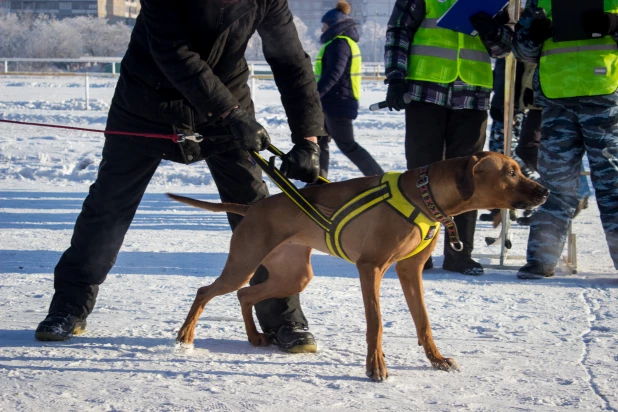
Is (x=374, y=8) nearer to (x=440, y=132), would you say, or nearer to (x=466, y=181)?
(x=440, y=132)

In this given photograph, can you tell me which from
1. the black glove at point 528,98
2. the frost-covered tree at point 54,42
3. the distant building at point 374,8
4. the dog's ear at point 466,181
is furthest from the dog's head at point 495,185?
the distant building at point 374,8

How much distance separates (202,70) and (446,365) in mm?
1665

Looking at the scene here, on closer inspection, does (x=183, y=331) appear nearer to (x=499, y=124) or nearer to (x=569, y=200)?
(x=569, y=200)

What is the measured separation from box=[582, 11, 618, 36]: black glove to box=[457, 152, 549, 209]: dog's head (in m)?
1.97

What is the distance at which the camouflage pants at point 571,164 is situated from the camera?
17.2 ft

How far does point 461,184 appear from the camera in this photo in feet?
11.2

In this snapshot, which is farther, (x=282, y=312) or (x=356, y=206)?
(x=282, y=312)

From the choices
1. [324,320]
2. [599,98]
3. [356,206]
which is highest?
[599,98]

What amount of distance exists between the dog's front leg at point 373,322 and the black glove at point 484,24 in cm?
253

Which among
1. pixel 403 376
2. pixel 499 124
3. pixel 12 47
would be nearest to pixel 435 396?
pixel 403 376

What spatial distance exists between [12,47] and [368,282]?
52.4 m

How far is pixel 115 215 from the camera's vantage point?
401 centimetres

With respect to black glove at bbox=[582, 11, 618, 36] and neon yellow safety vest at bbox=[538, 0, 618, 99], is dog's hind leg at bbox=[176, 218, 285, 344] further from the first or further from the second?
black glove at bbox=[582, 11, 618, 36]

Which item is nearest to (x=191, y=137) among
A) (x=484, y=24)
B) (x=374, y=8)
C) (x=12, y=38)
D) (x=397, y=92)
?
(x=397, y=92)
